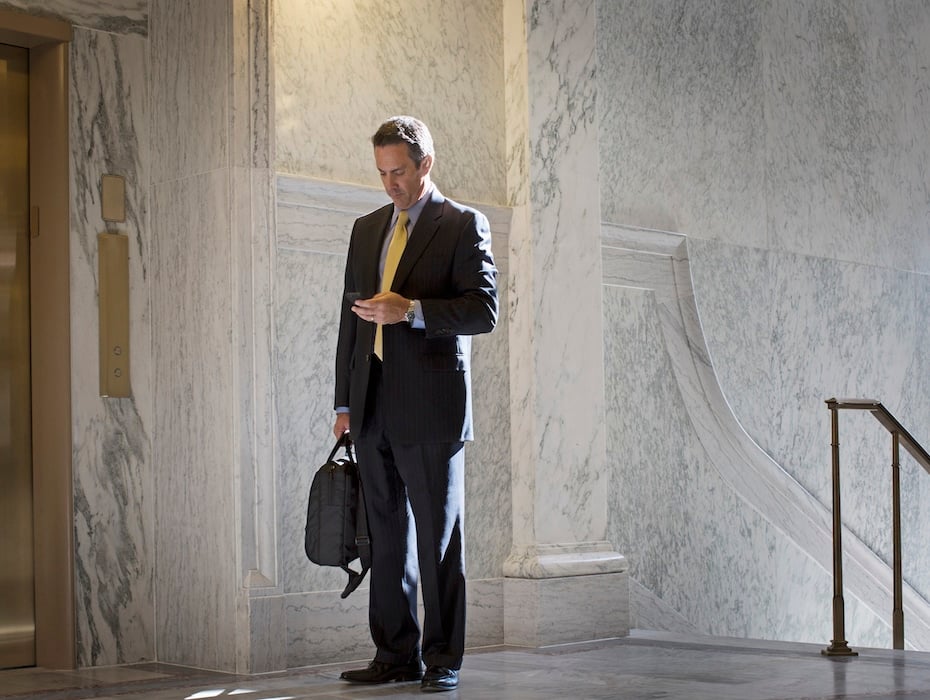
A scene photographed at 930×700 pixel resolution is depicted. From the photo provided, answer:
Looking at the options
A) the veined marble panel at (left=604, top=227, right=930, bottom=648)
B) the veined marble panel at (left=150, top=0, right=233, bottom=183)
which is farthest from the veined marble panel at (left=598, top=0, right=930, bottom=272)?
the veined marble panel at (left=150, top=0, right=233, bottom=183)

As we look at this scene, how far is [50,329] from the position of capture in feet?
17.2

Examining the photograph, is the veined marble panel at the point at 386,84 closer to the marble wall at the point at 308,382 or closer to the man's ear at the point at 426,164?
the marble wall at the point at 308,382

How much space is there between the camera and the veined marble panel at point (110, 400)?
17.2 feet

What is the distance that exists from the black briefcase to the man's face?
90cm

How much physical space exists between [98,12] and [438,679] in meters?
3.08

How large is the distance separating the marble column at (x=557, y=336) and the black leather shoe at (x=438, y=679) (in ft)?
4.98

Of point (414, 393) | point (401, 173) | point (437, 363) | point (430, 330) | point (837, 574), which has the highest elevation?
point (401, 173)

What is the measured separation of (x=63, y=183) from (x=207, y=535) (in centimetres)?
154

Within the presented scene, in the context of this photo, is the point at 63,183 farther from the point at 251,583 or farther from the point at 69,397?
the point at 251,583

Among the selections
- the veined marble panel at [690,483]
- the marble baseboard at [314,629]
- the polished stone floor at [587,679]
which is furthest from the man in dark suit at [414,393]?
the veined marble panel at [690,483]

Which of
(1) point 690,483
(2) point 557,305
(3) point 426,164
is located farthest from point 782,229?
(3) point 426,164

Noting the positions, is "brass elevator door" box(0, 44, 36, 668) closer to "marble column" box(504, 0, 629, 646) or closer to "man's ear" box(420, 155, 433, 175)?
"man's ear" box(420, 155, 433, 175)

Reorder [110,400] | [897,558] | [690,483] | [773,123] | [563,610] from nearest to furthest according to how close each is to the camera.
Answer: [110,400] < [563,610] < [897,558] < [690,483] < [773,123]

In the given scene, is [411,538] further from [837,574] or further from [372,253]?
[837,574]
